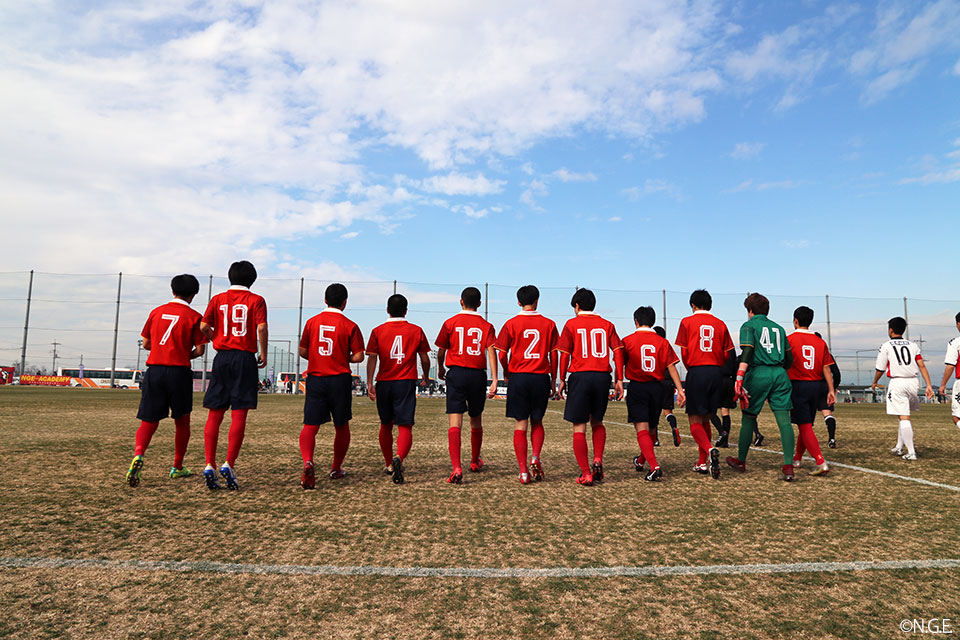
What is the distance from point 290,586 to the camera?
265 centimetres

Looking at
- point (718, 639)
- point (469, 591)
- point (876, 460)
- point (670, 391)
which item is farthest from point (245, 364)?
point (876, 460)

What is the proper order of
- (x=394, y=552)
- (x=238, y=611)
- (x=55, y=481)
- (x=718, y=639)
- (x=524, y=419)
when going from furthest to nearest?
(x=524, y=419), (x=55, y=481), (x=394, y=552), (x=238, y=611), (x=718, y=639)

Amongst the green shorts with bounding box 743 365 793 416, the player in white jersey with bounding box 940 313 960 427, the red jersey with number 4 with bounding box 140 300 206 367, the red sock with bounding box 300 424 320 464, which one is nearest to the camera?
the red sock with bounding box 300 424 320 464

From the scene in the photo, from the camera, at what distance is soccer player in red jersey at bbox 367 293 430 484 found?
5.43 metres

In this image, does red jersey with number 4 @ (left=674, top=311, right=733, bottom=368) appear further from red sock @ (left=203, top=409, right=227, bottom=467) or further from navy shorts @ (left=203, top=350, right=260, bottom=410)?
red sock @ (left=203, top=409, right=227, bottom=467)

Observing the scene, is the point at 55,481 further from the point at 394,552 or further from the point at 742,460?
the point at 742,460

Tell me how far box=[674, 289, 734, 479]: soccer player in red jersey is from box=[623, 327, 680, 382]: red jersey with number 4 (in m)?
0.22

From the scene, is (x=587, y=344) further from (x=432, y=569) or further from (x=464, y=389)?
(x=432, y=569)

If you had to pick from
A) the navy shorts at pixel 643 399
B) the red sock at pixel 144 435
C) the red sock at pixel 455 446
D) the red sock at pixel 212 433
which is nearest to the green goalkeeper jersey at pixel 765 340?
the navy shorts at pixel 643 399

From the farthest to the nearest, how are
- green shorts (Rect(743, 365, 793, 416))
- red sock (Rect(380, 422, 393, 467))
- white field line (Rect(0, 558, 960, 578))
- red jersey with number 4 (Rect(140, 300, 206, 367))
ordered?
green shorts (Rect(743, 365, 793, 416)) < red sock (Rect(380, 422, 393, 467)) < red jersey with number 4 (Rect(140, 300, 206, 367)) < white field line (Rect(0, 558, 960, 578))

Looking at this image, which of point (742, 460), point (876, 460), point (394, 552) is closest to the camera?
point (394, 552)

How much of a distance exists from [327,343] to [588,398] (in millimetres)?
2666

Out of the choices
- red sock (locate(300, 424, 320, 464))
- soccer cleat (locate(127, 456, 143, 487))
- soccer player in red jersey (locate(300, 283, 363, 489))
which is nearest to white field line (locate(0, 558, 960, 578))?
soccer cleat (locate(127, 456, 143, 487))

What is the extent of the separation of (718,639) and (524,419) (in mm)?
3417
